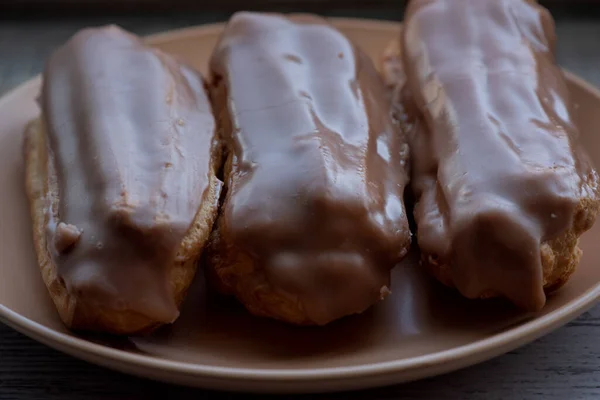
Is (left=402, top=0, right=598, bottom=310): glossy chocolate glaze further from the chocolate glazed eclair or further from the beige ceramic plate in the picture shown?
the chocolate glazed eclair

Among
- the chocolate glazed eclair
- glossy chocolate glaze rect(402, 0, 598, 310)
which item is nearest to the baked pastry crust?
the chocolate glazed eclair

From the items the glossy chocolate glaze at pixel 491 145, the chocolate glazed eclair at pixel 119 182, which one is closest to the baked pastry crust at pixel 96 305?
the chocolate glazed eclair at pixel 119 182

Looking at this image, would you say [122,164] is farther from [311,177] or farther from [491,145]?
[491,145]

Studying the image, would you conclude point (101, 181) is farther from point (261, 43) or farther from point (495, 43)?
point (495, 43)

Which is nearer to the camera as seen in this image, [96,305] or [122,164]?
[96,305]

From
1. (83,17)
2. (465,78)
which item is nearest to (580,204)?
(465,78)

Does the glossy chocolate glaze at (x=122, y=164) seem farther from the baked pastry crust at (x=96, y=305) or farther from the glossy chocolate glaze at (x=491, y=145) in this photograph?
the glossy chocolate glaze at (x=491, y=145)

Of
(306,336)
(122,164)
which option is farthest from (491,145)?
(122,164)
